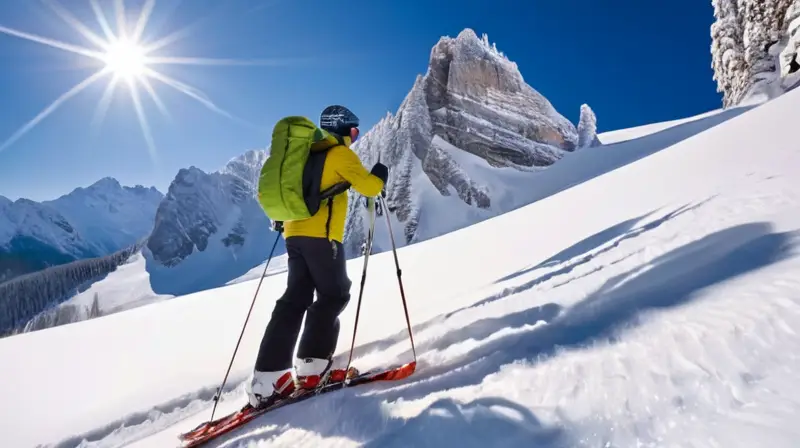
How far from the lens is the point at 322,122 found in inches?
154

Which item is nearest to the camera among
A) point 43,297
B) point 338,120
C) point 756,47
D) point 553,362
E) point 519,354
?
point 553,362

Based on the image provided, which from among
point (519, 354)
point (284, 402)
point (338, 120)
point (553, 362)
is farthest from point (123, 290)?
point (553, 362)

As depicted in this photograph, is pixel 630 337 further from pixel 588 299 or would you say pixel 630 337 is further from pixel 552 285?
pixel 552 285

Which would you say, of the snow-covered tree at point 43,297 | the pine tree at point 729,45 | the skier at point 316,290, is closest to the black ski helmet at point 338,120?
the skier at point 316,290

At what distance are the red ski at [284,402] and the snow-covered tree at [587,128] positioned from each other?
252ft

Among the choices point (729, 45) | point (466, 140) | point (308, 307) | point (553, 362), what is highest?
point (466, 140)

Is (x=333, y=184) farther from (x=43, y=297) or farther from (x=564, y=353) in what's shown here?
(x=43, y=297)

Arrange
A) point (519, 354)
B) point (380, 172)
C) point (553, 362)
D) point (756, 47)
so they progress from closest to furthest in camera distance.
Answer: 1. point (553, 362)
2. point (519, 354)
3. point (380, 172)
4. point (756, 47)

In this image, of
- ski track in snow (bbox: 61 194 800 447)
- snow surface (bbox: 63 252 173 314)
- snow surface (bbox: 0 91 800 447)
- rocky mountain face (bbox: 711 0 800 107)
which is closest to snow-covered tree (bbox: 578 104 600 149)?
rocky mountain face (bbox: 711 0 800 107)

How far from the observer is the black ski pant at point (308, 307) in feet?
11.6

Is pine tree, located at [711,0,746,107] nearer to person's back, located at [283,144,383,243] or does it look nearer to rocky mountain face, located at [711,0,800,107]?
rocky mountain face, located at [711,0,800,107]

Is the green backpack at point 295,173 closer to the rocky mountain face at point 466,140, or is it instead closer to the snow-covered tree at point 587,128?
the rocky mountain face at point 466,140

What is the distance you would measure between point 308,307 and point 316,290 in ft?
0.54

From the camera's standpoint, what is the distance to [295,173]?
11.5 ft
